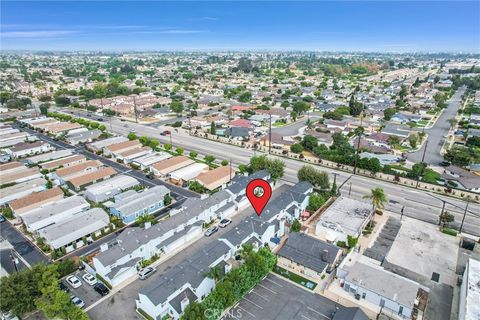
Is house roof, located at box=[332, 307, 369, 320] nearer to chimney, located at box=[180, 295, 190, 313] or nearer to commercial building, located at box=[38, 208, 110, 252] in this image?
chimney, located at box=[180, 295, 190, 313]

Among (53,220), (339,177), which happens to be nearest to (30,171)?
(53,220)

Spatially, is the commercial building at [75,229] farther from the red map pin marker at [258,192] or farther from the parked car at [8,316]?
the red map pin marker at [258,192]

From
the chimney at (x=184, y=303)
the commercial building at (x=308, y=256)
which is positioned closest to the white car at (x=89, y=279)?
the chimney at (x=184, y=303)

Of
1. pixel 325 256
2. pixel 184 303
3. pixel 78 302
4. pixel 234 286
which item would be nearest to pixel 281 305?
pixel 234 286

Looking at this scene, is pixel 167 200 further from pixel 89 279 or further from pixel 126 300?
pixel 126 300

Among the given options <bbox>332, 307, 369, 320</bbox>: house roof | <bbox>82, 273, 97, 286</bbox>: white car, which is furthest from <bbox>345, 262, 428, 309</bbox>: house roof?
<bbox>82, 273, 97, 286</bbox>: white car

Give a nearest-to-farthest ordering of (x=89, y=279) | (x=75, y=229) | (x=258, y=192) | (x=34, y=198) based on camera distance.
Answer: (x=89, y=279), (x=258, y=192), (x=75, y=229), (x=34, y=198)
